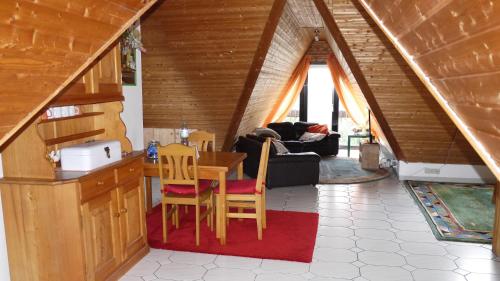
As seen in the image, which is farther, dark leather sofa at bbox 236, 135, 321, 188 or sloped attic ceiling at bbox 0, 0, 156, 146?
dark leather sofa at bbox 236, 135, 321, 188

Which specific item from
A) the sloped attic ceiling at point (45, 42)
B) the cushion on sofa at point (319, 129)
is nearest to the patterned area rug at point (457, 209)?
the cushion on sofa at point (319, 129)

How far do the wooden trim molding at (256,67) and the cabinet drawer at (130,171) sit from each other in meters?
2.54

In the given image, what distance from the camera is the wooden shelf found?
111 inches

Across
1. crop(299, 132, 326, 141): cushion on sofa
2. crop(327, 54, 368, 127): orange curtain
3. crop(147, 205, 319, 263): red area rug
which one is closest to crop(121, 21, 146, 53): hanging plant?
crop(147, 205, 319, 263): red area rug

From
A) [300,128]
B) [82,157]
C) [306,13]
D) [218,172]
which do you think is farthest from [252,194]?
[300,128]

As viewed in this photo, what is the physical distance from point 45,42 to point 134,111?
2.68 meters

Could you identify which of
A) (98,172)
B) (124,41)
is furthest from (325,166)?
(98,172)

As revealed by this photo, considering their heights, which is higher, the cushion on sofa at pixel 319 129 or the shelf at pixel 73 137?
the shelf at pixel 73 137

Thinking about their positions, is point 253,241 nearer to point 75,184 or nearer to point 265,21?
point 75,184

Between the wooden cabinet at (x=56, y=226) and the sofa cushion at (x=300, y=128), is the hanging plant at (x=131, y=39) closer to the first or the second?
the wooden cabinet at (x=56, y=226)

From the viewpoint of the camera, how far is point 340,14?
4.83 meters

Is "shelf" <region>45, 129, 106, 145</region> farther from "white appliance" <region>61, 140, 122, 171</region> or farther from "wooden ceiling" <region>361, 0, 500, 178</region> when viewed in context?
"wooden ceiling" <region>361, 0, 500, 178</region>

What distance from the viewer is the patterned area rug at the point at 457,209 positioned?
4.44 meters

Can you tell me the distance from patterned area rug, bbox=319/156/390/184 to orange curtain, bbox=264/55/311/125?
2138 millimetres
